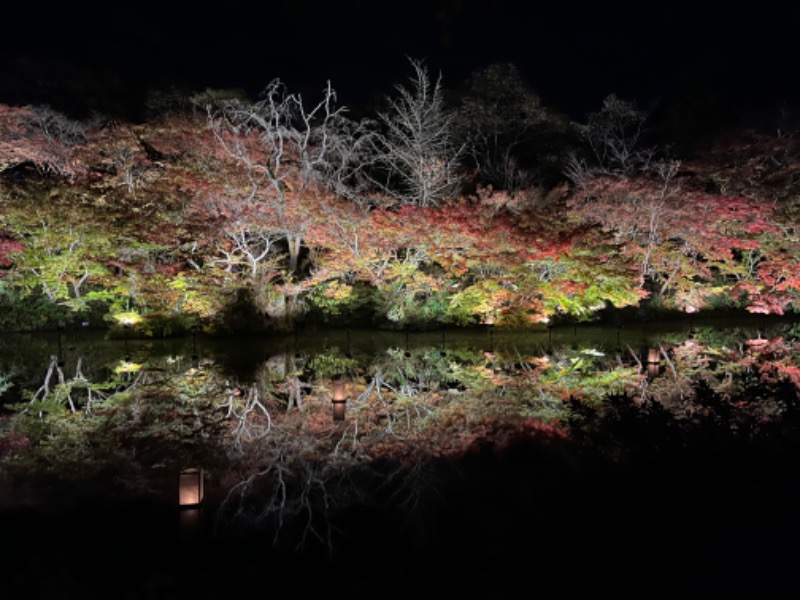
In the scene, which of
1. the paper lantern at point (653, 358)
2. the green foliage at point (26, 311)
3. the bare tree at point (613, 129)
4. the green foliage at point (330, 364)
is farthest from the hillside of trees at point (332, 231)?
the bare tree at point (613, 129)

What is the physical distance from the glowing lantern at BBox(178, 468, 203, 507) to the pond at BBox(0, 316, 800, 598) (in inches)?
0.6

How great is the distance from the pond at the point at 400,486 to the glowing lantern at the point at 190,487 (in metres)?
0.01

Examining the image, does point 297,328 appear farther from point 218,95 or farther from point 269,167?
point 218,95

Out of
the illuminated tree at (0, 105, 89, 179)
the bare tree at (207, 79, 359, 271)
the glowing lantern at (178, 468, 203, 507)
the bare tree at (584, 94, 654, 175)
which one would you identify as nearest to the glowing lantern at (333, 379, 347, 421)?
the glowing lantern at (178, 468, 203, 507)

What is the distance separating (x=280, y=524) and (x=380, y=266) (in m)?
9.65

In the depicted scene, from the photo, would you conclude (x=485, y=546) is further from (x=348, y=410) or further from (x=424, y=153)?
(x=424, y=153)

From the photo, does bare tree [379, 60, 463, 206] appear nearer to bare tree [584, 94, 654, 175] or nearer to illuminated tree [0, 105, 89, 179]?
bare tree [584, 94, 654, 175]

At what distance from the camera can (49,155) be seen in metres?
14.4

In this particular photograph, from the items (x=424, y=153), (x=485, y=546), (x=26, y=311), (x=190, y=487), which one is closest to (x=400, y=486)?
(x=485, y=546)

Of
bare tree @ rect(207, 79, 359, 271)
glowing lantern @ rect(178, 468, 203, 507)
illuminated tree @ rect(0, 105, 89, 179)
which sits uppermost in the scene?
illuminated tree @ rect(0, 105, 89, 179)

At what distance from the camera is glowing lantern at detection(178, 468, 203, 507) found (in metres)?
3.84

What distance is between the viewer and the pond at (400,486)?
9.78 ft

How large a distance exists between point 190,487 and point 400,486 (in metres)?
1.56

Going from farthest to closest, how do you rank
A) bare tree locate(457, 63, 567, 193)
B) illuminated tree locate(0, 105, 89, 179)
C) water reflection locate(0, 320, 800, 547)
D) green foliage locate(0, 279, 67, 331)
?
bare tree locate(457, 63, 567, 193)
illuminated tree locate(0, 105, 89, 179)
green foliage locate(0, 279, 67, 331)
water reflection locate(0, 320, 800, 547)
